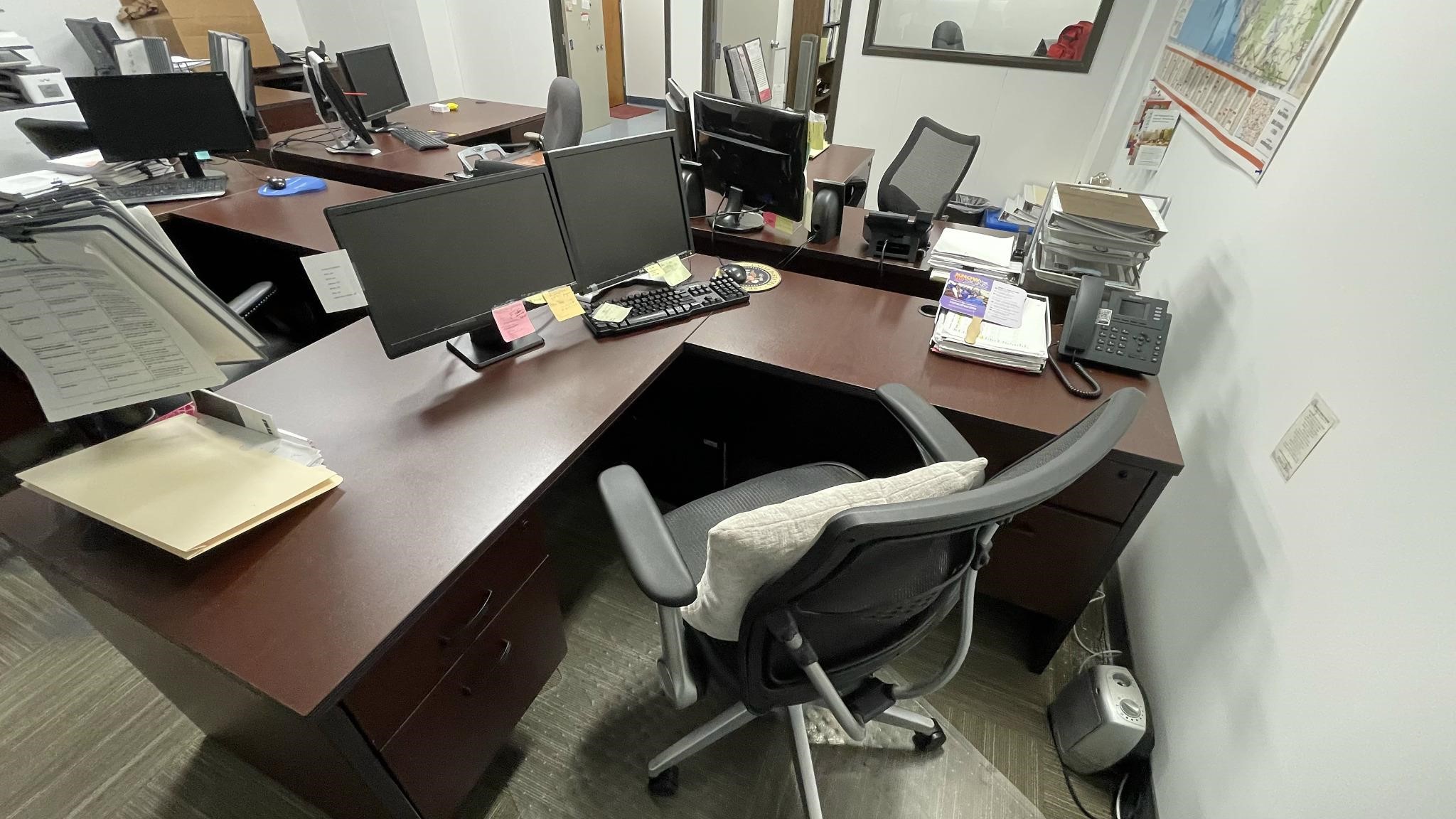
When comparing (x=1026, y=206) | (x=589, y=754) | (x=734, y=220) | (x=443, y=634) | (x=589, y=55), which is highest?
(x=589, y=55)

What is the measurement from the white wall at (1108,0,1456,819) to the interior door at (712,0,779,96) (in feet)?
12.4

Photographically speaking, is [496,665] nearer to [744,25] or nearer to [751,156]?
[751,156]

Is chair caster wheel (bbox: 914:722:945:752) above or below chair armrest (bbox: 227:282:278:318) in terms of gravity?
below

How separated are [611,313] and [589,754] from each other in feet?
3.55

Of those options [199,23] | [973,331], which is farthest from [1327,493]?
[199,23]

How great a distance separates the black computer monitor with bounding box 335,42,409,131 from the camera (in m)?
2.75

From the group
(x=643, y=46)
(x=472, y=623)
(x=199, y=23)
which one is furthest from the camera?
(x=643, y=46)

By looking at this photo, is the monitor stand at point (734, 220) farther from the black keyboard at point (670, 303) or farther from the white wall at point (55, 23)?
the white wall at point (55, 23)

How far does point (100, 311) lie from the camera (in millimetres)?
853

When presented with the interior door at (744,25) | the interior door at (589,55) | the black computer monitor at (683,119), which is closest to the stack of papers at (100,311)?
the black computer monitor at (683,119)

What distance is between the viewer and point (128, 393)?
91 cm

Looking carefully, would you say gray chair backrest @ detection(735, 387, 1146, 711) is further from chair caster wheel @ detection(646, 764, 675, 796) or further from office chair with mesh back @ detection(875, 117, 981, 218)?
office chair with mesh back @ detection(875, 117, 981, 218)

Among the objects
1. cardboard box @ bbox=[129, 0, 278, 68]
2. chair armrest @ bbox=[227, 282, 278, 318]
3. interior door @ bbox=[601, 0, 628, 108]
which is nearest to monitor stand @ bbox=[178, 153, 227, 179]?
chair armrest @ bbox=[227, 282, 278, 318]

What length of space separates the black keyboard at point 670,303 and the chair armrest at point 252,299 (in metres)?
0.95
